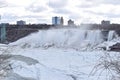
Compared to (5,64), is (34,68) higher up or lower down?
lower down

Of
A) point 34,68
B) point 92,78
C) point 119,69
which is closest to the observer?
point 119,69

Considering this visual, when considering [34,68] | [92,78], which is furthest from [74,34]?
[92,78]

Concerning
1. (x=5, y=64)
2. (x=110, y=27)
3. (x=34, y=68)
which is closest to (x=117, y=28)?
(x=110, y=27)

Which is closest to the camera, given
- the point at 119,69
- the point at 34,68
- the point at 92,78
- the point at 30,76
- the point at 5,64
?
the point at 119,69

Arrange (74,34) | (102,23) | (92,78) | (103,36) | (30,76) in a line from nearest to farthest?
(92,78) → (30,76) → (103,36) → (102,23) → (74,34)

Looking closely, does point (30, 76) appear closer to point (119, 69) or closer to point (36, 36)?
point (119, 69)

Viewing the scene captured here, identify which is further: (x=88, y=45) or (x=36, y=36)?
(x=36, y=36)

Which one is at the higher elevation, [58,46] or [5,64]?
[5,64]

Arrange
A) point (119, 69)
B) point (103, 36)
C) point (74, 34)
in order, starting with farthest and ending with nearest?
point (74, 34) < point (103, 36) < point (119, 69)

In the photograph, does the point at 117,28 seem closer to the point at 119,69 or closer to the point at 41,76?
the point at 41,76
